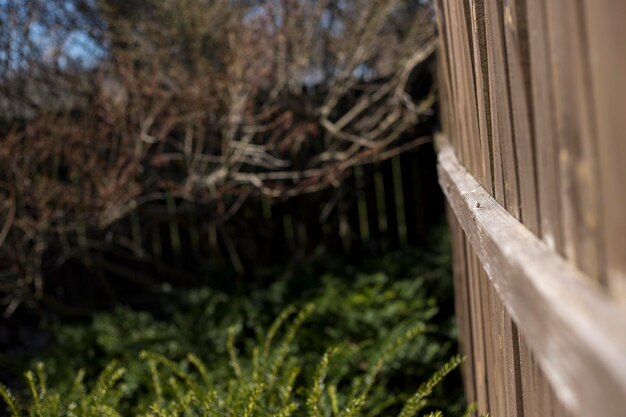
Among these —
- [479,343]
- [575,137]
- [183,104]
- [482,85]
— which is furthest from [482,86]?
[183,104]

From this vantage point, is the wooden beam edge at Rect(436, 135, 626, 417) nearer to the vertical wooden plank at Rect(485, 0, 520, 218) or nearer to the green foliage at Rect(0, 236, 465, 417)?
the vertical wooden plank at Rect(485, 0, 520, 218)

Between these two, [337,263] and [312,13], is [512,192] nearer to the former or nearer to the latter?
Result: [337,263]

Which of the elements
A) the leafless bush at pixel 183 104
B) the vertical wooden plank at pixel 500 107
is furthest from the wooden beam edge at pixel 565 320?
the leafless bush at pixel 183 104

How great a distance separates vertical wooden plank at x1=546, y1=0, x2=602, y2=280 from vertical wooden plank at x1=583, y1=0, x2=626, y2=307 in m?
0.03

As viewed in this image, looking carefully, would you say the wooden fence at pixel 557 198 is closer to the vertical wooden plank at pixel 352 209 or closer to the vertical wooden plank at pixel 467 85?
the vertical wooden plank at pixel 467 85

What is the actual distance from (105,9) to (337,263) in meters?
2.81

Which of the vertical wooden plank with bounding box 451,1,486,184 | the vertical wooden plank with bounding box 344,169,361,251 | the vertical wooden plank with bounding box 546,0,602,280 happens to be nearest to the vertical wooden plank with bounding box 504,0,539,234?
the vertical wooden plank with bounding box 546,0,602,280

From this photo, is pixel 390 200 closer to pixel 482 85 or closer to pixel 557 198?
pixel 482 85

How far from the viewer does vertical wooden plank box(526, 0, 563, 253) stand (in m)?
1.03

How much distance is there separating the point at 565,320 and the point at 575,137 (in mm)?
222

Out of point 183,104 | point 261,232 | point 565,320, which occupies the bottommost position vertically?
point 261,232

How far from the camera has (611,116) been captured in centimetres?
75

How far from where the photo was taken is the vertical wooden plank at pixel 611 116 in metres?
0.72

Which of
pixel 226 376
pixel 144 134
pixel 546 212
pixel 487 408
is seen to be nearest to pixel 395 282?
pixel 226 376
